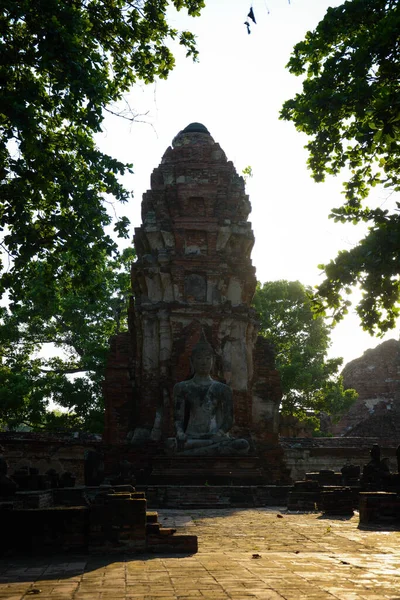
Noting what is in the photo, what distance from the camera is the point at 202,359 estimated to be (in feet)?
58.1

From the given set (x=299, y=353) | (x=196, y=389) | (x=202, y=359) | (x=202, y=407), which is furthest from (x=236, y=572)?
(x=299, y=353)

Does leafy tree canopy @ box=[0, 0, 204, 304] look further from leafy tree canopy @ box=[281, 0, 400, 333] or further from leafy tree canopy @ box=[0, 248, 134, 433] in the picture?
leafy tree canopy @ box=[0, 248, 134, 433]

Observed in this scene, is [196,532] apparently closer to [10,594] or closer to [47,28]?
[10,594]

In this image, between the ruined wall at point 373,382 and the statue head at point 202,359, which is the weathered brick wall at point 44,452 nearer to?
the statue head at point 202,359

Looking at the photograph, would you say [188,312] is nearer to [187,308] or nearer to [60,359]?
[187,308]

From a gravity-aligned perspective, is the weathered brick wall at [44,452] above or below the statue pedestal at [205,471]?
above

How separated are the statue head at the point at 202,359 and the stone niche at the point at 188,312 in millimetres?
1507

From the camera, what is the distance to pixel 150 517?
7.14 m

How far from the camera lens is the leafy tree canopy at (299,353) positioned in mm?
31781

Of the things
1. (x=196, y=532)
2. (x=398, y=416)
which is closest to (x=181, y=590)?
(x=196, y=532)

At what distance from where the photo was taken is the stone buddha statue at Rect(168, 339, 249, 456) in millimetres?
17062

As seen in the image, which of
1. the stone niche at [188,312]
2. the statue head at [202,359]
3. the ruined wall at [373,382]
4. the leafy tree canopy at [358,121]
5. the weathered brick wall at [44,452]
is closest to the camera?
the leafy tree canopy at [358,121]

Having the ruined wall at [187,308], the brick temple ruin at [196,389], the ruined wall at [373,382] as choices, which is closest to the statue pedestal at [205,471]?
the brick temple ruin at [196,389]

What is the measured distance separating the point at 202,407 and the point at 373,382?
2536 cm
